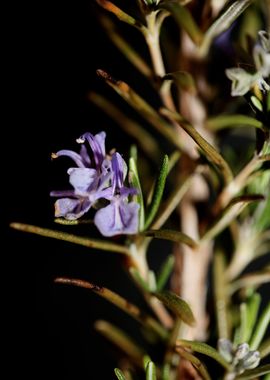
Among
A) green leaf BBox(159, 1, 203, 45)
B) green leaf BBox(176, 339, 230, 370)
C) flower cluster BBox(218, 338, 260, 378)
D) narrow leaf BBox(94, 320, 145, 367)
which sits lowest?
flower cluster BBox(218, 338, 260, 378)

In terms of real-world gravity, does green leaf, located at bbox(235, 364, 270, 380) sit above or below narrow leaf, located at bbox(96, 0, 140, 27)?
below

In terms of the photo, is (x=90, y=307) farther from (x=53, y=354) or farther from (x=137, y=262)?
(x=137, y=262)

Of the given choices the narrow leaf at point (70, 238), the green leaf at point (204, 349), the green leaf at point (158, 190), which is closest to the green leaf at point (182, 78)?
the green leaf at point (158, 190)

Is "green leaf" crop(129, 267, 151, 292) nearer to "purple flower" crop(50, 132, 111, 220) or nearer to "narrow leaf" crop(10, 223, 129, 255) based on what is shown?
"narrow leaf" crop(10, 223, 129, 255)

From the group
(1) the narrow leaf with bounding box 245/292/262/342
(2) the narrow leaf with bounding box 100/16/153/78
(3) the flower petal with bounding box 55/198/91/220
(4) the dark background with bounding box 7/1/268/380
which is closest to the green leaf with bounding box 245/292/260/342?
(1) the narrow leaf with bounding box 245/292/262/342

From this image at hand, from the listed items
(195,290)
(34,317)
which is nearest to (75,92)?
(34,317)

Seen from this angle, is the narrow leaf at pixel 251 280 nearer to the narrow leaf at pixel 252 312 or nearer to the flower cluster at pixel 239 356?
the narrow leaf at pixel 252 312
